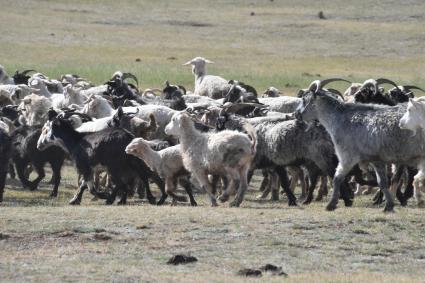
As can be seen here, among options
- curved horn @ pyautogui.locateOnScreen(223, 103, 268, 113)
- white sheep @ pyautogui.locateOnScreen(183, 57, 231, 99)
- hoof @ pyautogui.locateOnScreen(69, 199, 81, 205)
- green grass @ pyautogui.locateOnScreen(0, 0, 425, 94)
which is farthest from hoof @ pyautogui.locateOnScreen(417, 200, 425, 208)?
green grass @ pyautogui.locateOnScreen(0, 0, 425, 94)

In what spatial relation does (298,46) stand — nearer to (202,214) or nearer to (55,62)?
(55,62)

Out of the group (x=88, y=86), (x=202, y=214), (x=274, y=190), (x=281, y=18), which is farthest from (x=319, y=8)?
(x=202, y=214)

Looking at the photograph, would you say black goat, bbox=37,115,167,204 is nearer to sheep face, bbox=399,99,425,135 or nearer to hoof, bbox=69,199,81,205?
hoof, bbox=69,199,81,205

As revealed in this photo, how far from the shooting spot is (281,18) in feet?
253

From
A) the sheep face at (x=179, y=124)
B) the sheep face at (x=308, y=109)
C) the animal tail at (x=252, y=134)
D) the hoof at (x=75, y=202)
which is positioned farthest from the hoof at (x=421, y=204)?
the hoof at (x=75, y=202)

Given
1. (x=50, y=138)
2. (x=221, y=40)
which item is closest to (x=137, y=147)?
(x=50, y=138)

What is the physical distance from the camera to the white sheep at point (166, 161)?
18.7 m

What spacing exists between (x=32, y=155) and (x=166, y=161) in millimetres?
4164

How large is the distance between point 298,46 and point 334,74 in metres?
12.9

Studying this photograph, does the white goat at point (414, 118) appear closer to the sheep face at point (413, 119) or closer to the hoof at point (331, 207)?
the sheep face at point (413, 119)

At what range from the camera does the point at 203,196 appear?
21.2 metres

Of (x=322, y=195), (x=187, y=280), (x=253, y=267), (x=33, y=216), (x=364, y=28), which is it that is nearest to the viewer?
(x=187, y=280)

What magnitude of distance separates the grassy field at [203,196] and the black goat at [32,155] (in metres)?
0.34

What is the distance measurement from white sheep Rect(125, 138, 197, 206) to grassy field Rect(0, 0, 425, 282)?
2.42 ft
